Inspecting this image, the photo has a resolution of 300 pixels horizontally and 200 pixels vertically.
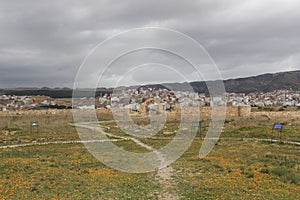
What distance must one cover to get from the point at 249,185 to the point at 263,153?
40.3ft

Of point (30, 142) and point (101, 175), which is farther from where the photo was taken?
point (30, 142)

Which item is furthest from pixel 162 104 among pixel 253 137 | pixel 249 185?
pixel 249 185

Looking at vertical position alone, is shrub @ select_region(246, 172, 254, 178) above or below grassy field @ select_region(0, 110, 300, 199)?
above

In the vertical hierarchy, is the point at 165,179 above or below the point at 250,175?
below

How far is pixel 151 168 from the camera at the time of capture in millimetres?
21672

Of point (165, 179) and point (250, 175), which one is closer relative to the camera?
point (250, 175)

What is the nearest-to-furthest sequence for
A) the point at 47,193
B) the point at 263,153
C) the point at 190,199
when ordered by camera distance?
the point at 190,199 → the point at 47,193 → the point at 263,153

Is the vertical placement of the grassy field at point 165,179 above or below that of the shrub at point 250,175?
below

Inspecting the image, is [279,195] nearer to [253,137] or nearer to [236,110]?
→ [253,137]

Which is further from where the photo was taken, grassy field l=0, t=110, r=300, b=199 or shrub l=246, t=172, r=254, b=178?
shrub l=246, t=172, r=254, b=178

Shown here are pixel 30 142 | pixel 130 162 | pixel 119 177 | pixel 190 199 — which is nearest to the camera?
pixel 190 199

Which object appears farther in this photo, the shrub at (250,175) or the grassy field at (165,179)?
the shrub at (250,175)

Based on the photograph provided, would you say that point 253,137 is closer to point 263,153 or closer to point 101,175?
point 263,153

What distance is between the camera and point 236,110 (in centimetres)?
8294
